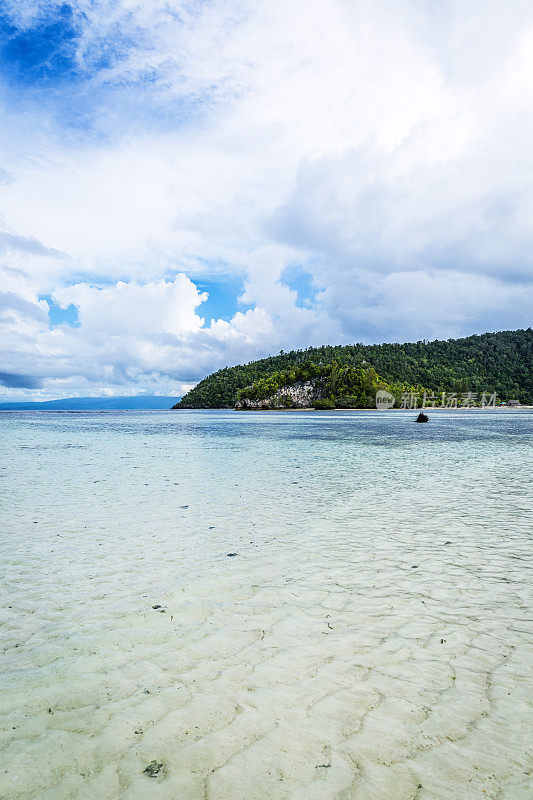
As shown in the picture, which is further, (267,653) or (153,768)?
(267,653)

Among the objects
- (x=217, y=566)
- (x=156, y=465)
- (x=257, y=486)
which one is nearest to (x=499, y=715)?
(x=217, y=566)

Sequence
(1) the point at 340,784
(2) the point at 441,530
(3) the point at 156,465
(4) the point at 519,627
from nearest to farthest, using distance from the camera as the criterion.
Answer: (1) the point at 340,784 → (4) the point at 519,627 → (2) the point at 441,530 → (3) the point at 156,465

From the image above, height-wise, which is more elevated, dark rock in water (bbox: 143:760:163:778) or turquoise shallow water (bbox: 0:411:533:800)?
dark rock in water (bbox: 143:760:163:778)

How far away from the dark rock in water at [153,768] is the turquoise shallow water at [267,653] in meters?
0.03

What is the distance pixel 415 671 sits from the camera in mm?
5605

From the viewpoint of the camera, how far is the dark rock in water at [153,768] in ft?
12.8

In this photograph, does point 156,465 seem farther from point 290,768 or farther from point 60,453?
point 290,768

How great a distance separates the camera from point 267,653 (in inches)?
240

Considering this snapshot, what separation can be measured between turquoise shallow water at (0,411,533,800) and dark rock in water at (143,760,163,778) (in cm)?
3

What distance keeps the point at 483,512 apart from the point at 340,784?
42.1 ft

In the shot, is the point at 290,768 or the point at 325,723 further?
the point at 325,723

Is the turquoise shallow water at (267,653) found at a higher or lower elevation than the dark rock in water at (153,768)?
lower

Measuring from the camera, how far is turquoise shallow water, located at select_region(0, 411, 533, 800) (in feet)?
13.0

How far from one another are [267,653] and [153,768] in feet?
7.73
